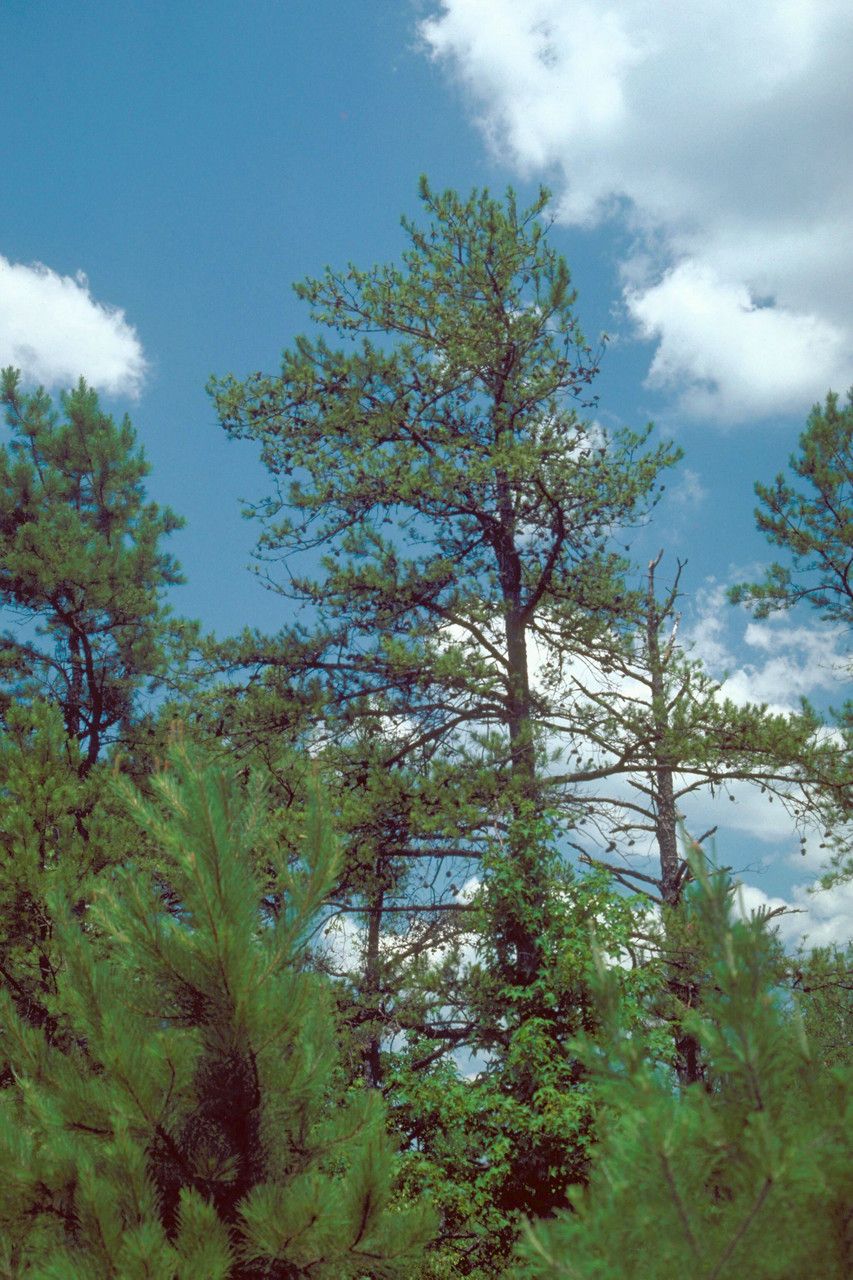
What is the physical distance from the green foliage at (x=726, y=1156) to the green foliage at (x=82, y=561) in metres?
13.0

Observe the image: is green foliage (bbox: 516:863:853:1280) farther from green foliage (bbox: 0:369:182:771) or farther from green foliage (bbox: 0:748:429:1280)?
green foliage (bbox: 0:369:182:771)

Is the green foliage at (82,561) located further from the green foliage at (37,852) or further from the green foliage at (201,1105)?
the green foliage at (201,1105)

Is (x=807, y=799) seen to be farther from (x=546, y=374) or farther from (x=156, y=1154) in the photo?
(x=156, y=1154)

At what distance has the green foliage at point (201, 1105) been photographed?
12.4ft

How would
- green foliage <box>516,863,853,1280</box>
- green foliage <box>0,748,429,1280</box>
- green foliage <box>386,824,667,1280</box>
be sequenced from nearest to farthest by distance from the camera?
green foliage <box>516,863,853,1280</box>, green foliage <box>0,748,429,1280</box>, green foliage <box>386,824,667,1280</box>

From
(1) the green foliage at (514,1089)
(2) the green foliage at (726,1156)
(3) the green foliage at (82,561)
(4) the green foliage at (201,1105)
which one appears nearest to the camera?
(2) the green foliage at (726,1156)

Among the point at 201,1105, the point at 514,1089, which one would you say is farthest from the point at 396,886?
the point at 201,1105

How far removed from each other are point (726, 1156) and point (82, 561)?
13862 mm

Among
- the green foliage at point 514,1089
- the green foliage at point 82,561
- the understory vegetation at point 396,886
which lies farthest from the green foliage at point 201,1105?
the green foliage at point 82,561

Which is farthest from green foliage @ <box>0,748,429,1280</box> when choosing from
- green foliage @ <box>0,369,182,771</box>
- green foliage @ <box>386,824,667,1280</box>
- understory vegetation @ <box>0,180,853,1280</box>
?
green foliage @ <box>0,369,182,771</box>

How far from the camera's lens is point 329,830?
4.34 meters

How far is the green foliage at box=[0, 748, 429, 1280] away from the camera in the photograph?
12.4ft

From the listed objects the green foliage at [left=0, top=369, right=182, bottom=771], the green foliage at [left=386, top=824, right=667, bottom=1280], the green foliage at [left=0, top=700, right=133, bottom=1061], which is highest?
the green foliage at [left=0, top=369, right=182, bottom=771]

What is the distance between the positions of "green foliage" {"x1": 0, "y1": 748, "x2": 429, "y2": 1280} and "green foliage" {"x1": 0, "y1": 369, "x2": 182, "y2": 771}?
10.7 meters
